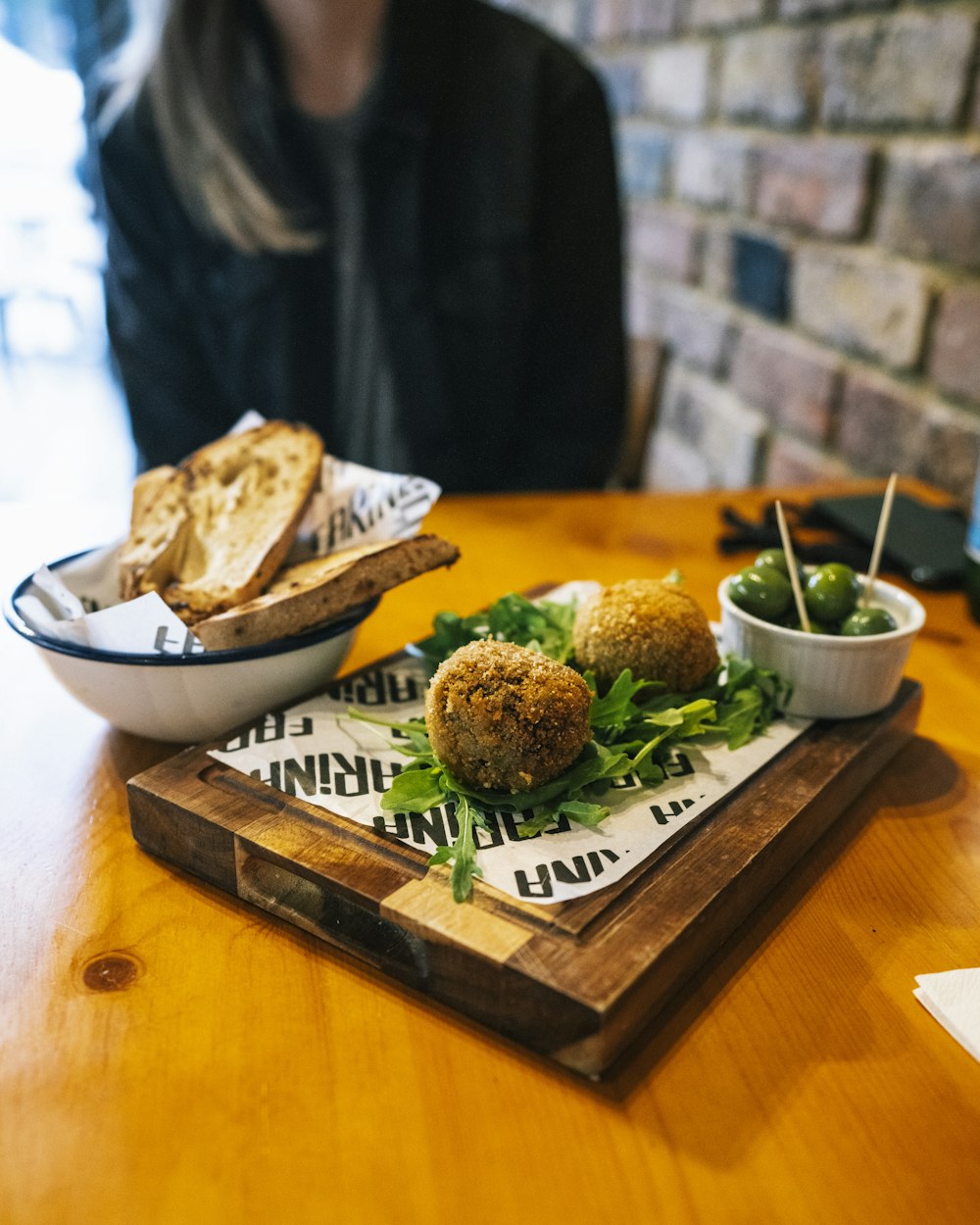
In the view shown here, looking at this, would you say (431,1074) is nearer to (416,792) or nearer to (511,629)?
(416,792)

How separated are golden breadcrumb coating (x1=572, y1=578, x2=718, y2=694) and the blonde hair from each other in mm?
1263

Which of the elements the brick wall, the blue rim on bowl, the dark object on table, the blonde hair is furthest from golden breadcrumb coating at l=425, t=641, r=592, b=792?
the blonde hair

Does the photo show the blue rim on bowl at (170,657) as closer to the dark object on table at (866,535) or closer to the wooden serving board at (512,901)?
the wooden serving board at (512,901)

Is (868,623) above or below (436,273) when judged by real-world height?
below

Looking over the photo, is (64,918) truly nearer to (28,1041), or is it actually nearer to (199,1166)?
(28,1041)

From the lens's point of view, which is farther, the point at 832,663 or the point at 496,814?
the point at 832,663

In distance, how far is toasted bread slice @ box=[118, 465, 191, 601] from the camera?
887 millimetres

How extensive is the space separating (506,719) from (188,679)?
0.85ft

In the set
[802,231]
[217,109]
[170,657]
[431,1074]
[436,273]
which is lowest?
[431,1074]

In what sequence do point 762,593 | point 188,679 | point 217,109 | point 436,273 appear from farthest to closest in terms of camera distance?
point 436,273 < point 217,109 < point 762,593 < point 188,679

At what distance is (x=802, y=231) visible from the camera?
5.88 feet

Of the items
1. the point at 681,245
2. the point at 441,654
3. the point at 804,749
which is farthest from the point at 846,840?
the point at 681,245

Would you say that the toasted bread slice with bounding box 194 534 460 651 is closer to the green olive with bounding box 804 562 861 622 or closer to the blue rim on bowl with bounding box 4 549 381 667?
the blue rim on bowl with bounding box 4 549 381 667

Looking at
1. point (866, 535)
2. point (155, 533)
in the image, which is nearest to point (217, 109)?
point (155, 533)
